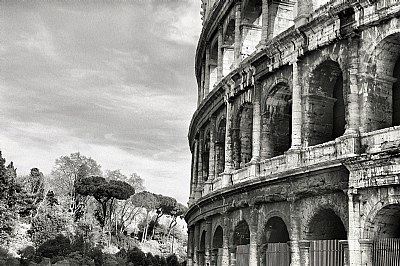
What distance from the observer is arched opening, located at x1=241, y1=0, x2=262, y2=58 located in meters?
21.7

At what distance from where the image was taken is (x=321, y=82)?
1677cm

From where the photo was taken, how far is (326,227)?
1592cm

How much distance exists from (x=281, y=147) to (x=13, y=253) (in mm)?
26704

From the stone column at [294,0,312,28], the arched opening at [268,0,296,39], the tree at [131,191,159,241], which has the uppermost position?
the arched opening at [268,0,296,39]

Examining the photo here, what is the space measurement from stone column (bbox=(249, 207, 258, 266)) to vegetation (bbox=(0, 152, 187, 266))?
1902 cm

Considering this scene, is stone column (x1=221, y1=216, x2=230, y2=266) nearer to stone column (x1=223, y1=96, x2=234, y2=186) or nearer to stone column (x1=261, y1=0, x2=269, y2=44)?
stone column (x1=223, y1=96, x2=234, y2=186)

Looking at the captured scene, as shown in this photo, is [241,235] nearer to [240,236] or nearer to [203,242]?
[240,236]

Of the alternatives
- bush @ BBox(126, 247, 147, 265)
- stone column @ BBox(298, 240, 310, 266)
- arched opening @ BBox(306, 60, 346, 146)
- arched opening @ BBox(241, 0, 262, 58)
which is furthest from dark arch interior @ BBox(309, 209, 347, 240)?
bush @ BBox(126, 247, 147, 265)

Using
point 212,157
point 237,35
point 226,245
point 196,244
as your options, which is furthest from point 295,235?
point 196,244

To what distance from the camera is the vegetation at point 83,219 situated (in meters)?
40.2

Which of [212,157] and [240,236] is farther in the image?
[212,157]

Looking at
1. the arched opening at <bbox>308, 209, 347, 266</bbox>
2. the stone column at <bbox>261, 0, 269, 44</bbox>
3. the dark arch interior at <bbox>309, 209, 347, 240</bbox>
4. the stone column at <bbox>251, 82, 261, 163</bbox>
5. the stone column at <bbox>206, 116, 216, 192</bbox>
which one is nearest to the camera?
the arched opening at <bbox>308, 209, 347, 266</bbox>

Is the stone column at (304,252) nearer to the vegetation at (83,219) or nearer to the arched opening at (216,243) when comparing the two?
the arched opening at (216,243)

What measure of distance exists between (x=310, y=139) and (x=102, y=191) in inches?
1628
